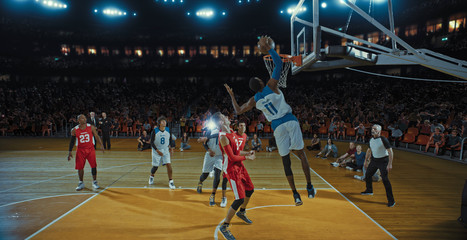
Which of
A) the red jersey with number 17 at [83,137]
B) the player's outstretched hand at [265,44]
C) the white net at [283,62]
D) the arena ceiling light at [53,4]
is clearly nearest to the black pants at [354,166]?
the white net at [283,62]

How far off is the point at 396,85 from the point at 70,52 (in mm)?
40487

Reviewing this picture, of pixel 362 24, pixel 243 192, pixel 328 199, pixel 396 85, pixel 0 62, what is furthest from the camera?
pixel 0 62

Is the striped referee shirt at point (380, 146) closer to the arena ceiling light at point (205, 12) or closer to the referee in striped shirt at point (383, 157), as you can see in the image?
the referee in striped shirt at point (383, 157)

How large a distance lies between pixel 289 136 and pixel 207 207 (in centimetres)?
303

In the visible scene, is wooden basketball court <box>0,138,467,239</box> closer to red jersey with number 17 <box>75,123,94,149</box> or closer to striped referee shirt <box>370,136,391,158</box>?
striped referee shirt <box>370,136,391,158</box>

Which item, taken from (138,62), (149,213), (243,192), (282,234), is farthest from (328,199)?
(138,62)

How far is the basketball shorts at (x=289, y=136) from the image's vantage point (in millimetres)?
4066

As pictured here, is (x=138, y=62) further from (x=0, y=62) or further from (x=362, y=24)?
(x=362, y=24)

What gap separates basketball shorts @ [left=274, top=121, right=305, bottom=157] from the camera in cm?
407

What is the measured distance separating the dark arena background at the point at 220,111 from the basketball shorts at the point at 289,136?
0.38 m

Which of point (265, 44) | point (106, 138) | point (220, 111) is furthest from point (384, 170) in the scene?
point (220, 111)

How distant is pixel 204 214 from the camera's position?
570 centimetres

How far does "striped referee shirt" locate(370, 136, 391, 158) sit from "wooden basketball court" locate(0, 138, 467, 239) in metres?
1.17

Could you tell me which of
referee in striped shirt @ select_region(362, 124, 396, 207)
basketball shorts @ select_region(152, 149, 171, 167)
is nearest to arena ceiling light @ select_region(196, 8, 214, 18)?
basketball shorts @ select_region(152, 149, 171, 167)
